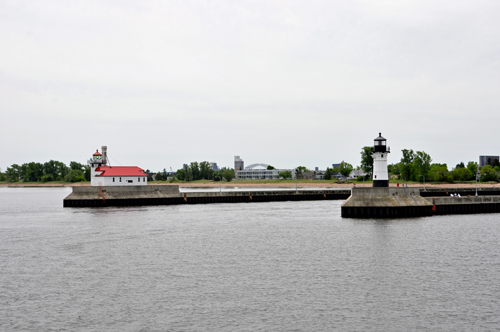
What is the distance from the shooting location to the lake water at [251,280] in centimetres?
2162

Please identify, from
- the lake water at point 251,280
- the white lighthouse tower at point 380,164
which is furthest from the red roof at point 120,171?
the white lighthouse tower at point 380,164

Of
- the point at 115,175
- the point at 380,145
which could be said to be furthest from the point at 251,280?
the point at 115,175

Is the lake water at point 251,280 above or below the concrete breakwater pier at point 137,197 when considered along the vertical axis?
below

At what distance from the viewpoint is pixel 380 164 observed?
202ft

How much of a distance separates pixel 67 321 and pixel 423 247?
29806 millimetres

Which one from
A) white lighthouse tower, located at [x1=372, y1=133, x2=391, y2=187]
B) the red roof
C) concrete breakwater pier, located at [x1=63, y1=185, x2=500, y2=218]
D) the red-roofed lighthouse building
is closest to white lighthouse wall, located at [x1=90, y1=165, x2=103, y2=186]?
the red-roofed lighthouse building

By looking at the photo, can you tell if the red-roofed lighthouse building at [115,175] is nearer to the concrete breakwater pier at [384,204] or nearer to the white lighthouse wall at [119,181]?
the white lighthouse wall at [119,181]

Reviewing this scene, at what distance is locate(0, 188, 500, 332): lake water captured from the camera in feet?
70.9

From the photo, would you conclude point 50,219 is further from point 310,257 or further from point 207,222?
point 310,257

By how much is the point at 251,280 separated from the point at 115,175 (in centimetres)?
6219

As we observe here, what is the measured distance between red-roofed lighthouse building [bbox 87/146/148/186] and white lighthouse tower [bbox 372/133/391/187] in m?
45.0

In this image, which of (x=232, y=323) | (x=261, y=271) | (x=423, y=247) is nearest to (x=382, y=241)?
(x=423, y=247)

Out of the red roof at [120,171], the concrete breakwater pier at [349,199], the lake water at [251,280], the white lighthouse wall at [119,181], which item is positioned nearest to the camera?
the lake water at [251,280]

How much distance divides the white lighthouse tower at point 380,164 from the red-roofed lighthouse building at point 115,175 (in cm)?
4500
